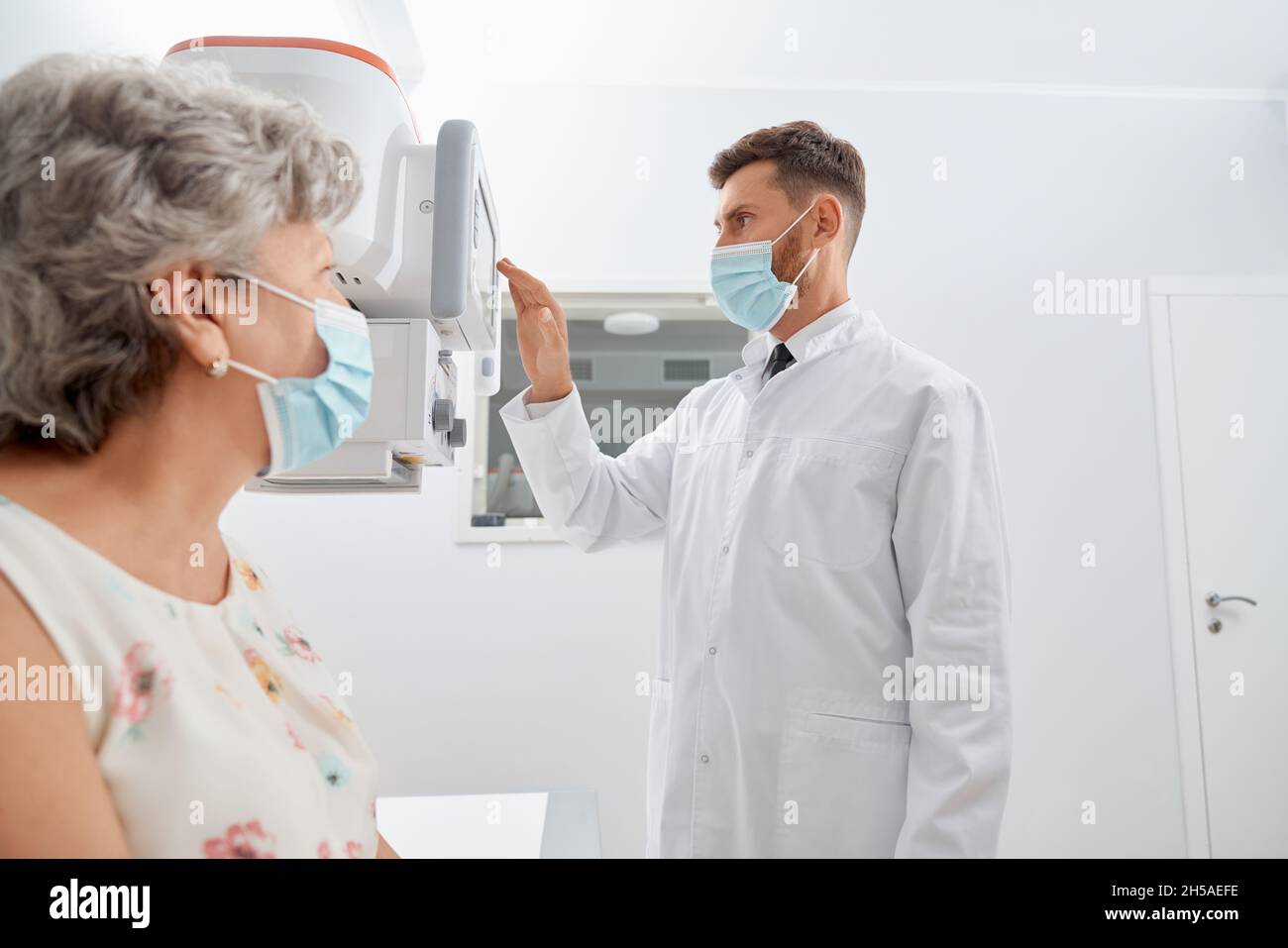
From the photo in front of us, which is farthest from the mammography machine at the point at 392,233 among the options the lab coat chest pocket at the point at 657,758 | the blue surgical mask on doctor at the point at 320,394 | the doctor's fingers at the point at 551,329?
the lab coat chest pocket at the point at 657,758

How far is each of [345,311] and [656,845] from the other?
1010mm

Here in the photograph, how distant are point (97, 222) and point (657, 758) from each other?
1.16 meters

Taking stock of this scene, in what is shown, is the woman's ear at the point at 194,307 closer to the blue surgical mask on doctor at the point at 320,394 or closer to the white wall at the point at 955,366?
the blue surgical mask on doctor at the point at 320,394

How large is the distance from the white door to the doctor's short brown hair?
197 cm

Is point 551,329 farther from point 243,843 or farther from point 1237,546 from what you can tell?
point 1237,546

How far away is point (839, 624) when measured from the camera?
1307 mm

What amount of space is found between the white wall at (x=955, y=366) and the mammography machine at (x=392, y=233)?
59.6 inches

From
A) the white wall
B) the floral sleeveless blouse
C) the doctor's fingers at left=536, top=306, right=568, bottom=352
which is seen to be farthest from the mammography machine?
the white wall

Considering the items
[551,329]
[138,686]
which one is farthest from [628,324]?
[138,686]

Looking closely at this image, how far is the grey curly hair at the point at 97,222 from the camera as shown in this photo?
26.5 inches

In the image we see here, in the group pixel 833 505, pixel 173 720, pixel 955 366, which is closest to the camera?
pixel 173 720

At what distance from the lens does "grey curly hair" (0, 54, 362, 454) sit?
2.21 ft

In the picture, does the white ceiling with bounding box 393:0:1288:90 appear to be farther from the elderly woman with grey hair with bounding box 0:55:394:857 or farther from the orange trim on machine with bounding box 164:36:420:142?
the elderly woman with grey hair with bounding box 0:55:394:857
